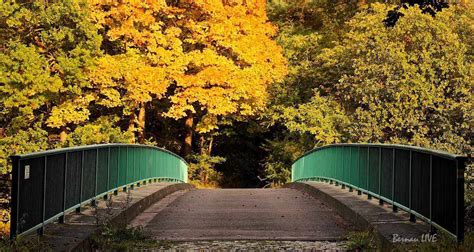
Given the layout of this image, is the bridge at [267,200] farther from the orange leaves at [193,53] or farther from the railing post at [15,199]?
the orange leaves at [193,53]

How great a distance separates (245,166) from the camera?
4412cm

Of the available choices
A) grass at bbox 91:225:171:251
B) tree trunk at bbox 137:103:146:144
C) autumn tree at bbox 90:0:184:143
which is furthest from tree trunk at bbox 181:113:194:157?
grass at bbox 91:225:171:251

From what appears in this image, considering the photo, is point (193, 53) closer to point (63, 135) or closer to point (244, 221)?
point (63, 135)

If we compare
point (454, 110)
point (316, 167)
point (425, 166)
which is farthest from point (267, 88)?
point (425, 166)

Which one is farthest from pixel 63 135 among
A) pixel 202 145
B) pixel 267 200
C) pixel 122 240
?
pixel 122 240

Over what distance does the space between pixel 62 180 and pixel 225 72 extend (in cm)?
2363

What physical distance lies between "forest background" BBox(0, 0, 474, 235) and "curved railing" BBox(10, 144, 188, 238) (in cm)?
1449

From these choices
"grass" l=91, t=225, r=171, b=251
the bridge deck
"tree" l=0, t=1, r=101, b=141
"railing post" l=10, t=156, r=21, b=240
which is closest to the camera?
"railing post" l=10, t=156, r=21, b=240

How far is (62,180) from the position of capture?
9102 mm

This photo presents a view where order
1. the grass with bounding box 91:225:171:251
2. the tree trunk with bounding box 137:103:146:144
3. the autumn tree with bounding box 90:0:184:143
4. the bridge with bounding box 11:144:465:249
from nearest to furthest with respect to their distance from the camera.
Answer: the bridge with bounding box 11:144:465:249
the grass with bounding box 91:225:171:251
the autumn tree with bounding box 90:0:184:143
the tree trunk with bounding box 137:103:146:144

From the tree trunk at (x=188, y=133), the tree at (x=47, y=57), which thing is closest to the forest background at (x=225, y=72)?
the tree at (x=47, y=57)

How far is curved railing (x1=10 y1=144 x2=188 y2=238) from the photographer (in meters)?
7.31

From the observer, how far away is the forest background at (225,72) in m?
29.1

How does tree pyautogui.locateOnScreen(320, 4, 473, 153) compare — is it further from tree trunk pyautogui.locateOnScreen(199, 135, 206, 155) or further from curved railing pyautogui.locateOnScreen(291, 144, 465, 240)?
curved railing pyautogui.locateOnScreen(291, 144, 465, 240)
